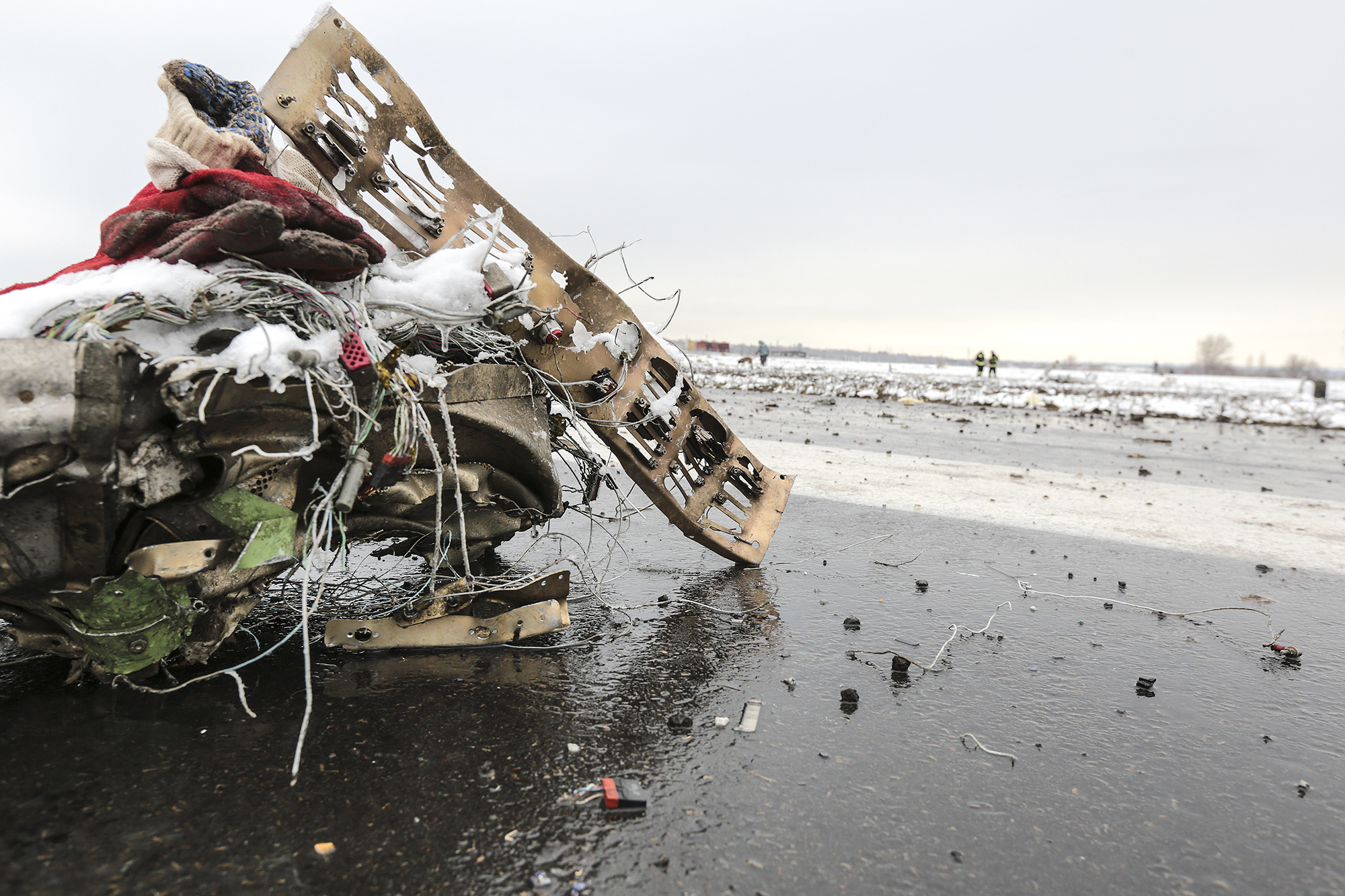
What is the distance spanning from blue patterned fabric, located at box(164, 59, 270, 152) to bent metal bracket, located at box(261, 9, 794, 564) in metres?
0.07

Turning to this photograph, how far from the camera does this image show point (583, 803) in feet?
6.44

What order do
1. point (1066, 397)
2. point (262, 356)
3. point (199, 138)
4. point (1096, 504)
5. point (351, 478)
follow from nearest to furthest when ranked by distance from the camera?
1. point (262, 356)
2. point (351, 478)
3. point (199, 138)
4. point (1096, 504)
5. point (1066, 397)

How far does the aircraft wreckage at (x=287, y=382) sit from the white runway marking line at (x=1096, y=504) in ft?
12.4

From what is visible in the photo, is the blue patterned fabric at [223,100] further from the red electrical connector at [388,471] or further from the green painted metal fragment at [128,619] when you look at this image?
the green painted metal fragment at [128,619]

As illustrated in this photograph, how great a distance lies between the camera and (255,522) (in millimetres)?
2262

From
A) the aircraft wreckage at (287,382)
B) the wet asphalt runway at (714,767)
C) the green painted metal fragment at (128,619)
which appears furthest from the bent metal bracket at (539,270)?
the green painted metal fragment at (128,619)

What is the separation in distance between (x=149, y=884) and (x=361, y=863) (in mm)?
428

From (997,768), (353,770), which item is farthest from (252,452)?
(997,768)

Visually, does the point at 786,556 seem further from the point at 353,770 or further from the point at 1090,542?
the point at 353,770

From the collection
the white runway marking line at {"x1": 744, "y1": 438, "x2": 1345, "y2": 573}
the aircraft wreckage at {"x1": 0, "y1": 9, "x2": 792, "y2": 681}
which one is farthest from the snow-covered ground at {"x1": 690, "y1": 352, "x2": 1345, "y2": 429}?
the aircraft wreckage at {"x1": 0, "y1": 9, "x2": 792, "y2": 681}

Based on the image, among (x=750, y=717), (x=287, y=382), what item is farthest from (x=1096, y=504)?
(x=287, y=382)

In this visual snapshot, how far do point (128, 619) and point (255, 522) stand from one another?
0.45m

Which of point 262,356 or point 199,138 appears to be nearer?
point 262,356

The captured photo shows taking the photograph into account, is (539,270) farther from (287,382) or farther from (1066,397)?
(1066,397)
